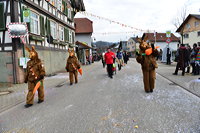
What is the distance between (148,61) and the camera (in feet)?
19.8

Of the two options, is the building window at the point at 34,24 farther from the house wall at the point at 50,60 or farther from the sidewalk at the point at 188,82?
the sidewalk at the point at 188,82

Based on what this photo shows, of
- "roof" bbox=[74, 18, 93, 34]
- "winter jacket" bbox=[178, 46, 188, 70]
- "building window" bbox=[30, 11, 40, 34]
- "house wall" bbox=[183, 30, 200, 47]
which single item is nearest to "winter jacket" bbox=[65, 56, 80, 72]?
"building window" bbox=[30, 11, 40, 34]

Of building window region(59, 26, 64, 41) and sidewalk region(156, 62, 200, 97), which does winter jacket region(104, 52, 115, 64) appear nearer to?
sidewalk region(156, 62, 200, 97)

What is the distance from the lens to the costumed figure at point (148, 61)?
6018 mm

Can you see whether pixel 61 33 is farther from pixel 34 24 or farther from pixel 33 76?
pixel 33 76

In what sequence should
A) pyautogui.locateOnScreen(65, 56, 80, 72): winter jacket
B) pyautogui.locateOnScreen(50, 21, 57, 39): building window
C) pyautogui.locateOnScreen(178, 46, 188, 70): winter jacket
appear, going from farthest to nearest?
pyautogui.locateOnScreen(50, 21, 57, 39): building window, pyautogui.locateOnScreen(178, 46, 188, 70): winter jacket, pyautogui.locateOnScreen(65, 56, 80, 72): winter jacket

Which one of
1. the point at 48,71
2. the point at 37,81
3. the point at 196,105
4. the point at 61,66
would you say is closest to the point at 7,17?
the point at 48,71

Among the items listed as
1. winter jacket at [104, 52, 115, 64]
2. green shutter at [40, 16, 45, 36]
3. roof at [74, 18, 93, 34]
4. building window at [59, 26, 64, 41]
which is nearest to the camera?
winter jacket at [104, 52, 115, 64]

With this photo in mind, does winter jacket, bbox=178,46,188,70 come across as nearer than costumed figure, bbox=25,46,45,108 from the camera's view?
No

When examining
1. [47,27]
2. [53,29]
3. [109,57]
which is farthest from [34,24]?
[109,57]

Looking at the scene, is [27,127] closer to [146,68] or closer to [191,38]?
[146,68]

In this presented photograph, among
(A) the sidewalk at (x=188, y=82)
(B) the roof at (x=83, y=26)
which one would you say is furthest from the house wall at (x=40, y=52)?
(B) the roof at (x=83, y=26)

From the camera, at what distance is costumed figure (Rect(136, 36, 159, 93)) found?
6.02 metres

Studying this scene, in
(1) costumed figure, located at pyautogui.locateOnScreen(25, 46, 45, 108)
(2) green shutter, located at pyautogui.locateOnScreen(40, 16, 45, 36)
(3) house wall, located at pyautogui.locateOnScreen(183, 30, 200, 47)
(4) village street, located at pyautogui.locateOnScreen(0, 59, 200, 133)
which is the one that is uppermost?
(3) house wall, located at pyautogui.locateOnScreen(183, 30, 200, 47)
